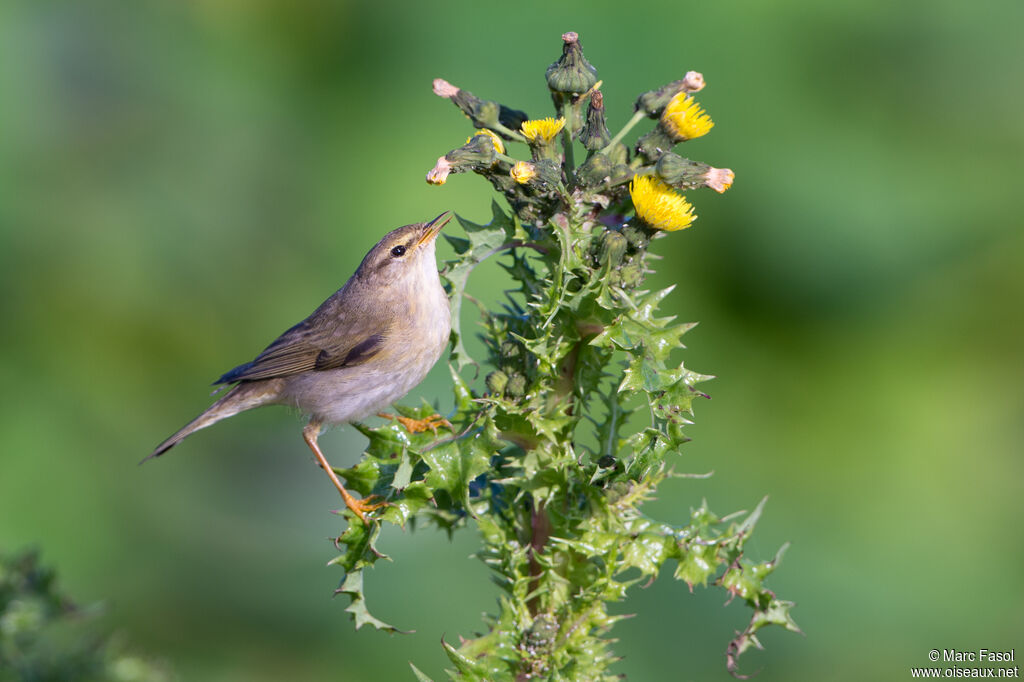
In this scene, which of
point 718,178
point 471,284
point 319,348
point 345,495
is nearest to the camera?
point 718,178

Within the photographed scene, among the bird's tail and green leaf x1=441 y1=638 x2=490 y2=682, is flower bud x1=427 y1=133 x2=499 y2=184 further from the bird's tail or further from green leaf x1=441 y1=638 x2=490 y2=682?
the bird's tail

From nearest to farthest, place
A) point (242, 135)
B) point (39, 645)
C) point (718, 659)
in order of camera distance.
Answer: point (39, 645) → point (718, 659) → point (242, 135)

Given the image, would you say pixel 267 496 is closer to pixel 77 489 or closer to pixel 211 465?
pixel 211 465

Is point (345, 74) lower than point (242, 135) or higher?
higher

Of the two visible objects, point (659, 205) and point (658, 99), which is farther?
point (658, 99)

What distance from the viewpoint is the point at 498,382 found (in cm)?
239

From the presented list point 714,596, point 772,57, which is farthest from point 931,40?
point 714,596

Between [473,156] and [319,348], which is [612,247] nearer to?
[473,156]

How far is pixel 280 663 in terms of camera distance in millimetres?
5090

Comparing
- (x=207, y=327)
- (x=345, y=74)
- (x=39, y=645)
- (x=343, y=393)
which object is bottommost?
(x=39, y=645)

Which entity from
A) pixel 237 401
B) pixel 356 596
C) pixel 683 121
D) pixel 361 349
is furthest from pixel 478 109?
pixel 237 401

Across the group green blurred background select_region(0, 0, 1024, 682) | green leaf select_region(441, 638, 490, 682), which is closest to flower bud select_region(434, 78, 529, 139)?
green leaf select_region(441, 638, 490, 682)

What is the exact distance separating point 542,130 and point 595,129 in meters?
0.12

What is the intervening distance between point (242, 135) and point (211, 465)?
2339mm
